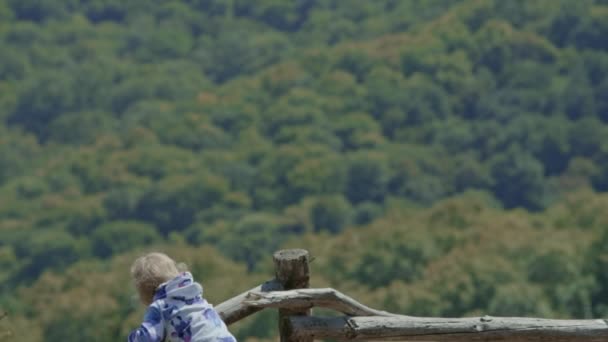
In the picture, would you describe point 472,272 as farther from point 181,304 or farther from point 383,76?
point 383,76

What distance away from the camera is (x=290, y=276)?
5.98 metres

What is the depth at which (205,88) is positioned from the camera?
94.9 m

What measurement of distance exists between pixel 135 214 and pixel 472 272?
3699cm

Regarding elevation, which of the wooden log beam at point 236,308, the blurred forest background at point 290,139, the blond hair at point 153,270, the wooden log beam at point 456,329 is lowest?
the wooden log beam at point 456,329

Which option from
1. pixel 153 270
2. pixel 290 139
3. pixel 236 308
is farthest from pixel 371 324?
pixel 290 139

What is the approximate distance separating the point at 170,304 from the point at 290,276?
1065 mm

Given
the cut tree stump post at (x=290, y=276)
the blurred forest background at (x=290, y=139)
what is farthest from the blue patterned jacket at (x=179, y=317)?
the blurred forest background at (x=290, y=139)

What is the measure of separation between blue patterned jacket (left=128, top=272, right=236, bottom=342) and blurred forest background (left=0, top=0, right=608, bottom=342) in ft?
116

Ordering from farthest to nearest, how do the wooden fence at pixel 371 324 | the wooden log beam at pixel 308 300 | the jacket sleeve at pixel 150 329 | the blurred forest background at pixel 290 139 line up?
the blurred forest background at pixel 290 139 → the wooden fence at pixel 371 324 → the wooden log beam at pixel 308 300 → the jacket sleeve at pixel 150 329

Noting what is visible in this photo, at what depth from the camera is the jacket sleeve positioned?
16.2ft

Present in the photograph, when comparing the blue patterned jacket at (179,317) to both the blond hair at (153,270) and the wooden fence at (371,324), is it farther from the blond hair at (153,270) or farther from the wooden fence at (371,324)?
the wooden fence at (371,324)

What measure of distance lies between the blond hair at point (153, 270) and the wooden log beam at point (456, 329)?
1115mm

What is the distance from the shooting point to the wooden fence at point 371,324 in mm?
5914

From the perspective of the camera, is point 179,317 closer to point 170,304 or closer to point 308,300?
point 170,304
